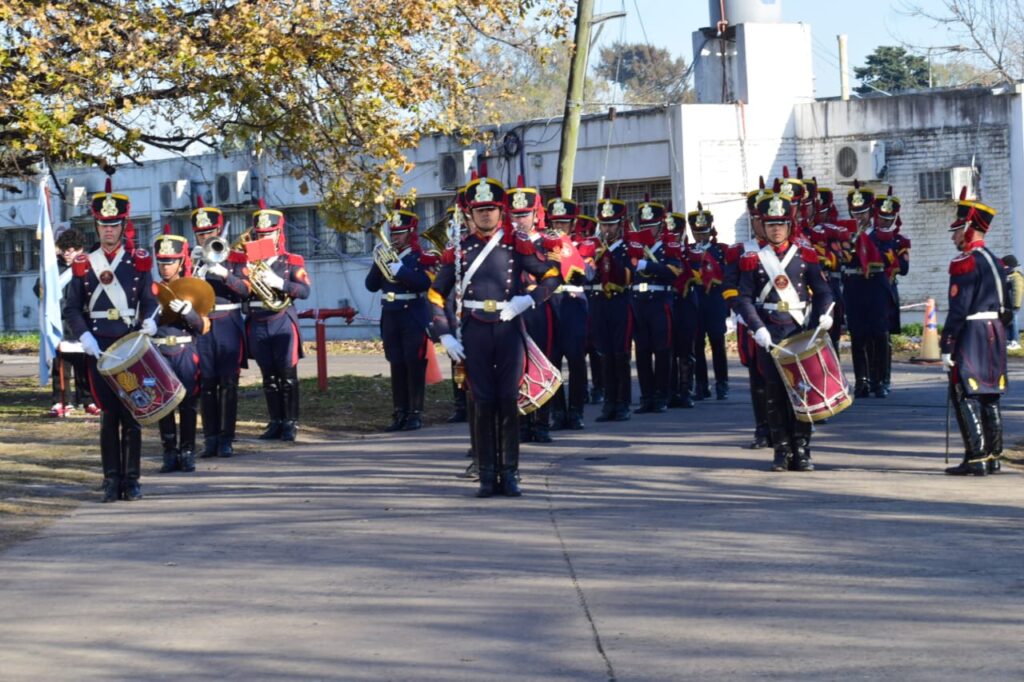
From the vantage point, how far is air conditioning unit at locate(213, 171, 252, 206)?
42.3m

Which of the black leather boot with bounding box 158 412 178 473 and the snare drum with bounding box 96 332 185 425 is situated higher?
the snare drum with bounding box 96 332 185 425

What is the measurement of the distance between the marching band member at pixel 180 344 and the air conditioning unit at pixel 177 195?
30.2 meters

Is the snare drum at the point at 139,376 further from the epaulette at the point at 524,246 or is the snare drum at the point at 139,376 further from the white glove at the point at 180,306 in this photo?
the epaulette at the point at 524,246

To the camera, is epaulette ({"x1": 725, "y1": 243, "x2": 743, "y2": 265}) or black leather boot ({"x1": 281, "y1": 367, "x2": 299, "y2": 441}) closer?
epaulette ({"x1": 725, "y1": 243, "x2": 743, "y2": 265})

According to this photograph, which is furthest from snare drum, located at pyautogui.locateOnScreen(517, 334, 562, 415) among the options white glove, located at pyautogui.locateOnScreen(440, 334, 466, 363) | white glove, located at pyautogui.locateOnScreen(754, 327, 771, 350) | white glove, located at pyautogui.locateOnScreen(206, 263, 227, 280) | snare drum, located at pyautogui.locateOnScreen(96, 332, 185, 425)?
white glove, located at pyautogui.locateOnScreen(206, 263, 227, 280)

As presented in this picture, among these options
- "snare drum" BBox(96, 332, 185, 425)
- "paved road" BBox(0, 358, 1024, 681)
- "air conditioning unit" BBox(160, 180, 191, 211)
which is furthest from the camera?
"air conditioning unit" BBox(160, 180, 191, 211)

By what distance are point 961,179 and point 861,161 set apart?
2070 millimetres

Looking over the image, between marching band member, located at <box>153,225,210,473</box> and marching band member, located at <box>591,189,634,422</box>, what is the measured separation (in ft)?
15.3

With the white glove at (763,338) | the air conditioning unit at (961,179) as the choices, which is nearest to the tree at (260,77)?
the white glove at (763,338)

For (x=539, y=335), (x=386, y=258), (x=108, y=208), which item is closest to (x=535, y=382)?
(x=539, y=335)

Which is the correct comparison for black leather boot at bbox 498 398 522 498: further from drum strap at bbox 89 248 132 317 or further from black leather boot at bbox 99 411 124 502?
drum strap at bbox 89 248 132 317

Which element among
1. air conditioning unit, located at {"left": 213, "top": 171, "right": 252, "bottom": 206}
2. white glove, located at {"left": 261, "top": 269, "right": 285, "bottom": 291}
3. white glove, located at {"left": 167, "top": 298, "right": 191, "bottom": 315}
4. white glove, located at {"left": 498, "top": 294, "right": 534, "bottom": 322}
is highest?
air conditioning unit, located at {"left": 213, "top": 171, "right": 252, "bottom": 206}

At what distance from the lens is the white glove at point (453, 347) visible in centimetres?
1226

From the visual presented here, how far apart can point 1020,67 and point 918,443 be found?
28.6m
